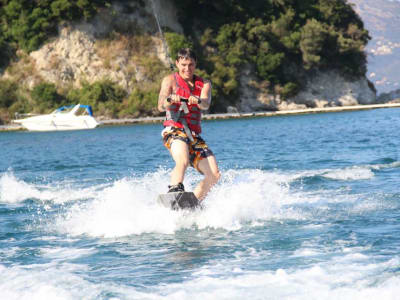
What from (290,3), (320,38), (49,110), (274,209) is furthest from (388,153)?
(290,3)

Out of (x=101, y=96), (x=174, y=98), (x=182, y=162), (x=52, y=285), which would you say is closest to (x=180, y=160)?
(x=182, y=162)

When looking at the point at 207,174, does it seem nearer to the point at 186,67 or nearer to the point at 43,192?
the point at 186,67

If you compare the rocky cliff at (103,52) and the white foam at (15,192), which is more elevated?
the rocky cliff at (103,52)

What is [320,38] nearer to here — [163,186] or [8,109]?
[8,109]

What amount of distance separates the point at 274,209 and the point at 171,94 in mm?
1977

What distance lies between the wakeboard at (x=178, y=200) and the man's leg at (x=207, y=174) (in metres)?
0.30

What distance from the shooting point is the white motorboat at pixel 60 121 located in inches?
1827

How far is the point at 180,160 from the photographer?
6938 millimetres

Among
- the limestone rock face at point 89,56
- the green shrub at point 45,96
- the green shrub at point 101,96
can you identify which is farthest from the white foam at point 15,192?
the limestone rock face at point 89,56

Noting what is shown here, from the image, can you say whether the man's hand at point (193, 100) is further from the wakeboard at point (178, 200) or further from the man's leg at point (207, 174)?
the wakeboard at point (178, 200)

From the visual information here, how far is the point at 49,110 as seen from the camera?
51.9 m

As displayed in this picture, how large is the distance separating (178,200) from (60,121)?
4187 cm

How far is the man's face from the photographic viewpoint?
22.5ft

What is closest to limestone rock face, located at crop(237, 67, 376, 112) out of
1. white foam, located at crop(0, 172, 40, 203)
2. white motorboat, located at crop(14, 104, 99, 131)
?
white motorboat, located at crop(14, 104, 99, 131)
